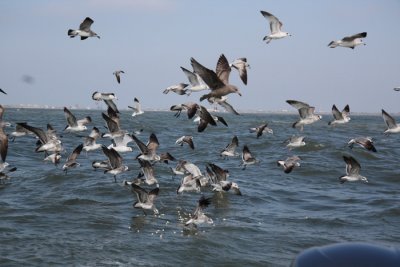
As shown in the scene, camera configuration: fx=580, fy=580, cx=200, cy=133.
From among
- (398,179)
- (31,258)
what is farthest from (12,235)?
(398,179)

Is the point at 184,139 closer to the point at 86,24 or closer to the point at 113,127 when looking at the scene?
the point at 113,127

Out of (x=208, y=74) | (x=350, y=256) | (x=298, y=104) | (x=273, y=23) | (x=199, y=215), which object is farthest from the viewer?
(x=273, y=23)

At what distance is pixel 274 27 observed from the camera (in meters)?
16.2

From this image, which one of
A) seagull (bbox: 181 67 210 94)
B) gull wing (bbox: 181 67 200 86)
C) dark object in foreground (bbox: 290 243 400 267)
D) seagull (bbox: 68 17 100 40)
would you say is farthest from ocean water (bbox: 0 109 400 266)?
dark object in foreground (bbox: 290 243 400 267)

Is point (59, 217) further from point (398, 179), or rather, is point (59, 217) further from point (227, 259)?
point (398, 179)

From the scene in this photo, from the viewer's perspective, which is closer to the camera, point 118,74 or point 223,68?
point 223,68

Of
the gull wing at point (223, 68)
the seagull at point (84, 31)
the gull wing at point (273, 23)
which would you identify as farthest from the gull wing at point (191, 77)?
the gull wing at point (273, 23)

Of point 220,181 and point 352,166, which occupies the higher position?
point 352,166

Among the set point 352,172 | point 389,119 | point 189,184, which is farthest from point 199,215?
point 389,119

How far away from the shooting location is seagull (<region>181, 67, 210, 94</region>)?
13351 millimetres

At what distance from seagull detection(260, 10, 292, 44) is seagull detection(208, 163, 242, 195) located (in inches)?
167

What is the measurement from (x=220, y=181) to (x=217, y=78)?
4931mm

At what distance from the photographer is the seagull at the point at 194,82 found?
1335 centimetres

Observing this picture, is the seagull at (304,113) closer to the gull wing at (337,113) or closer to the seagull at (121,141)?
the gull wing at (337,113)
